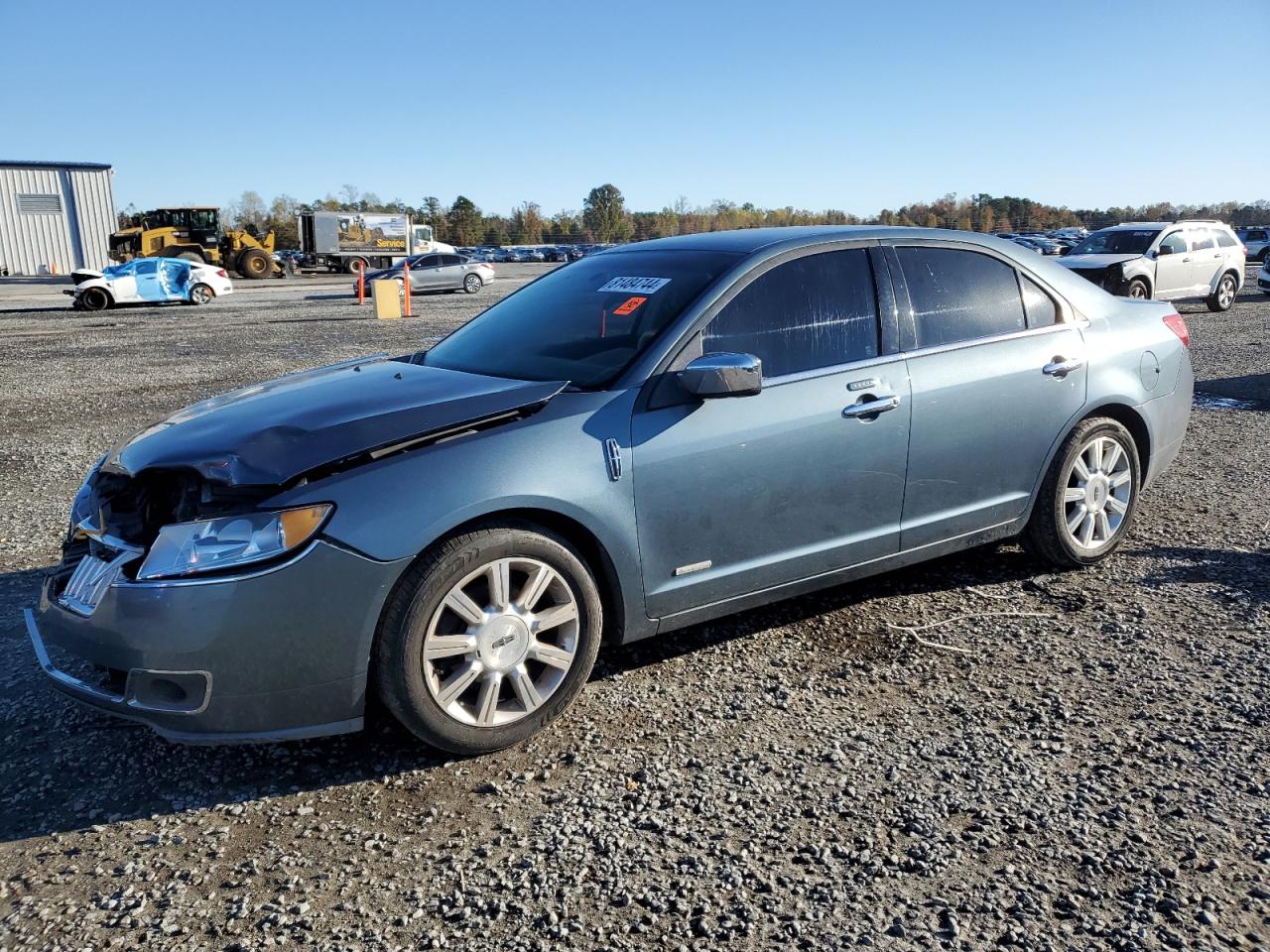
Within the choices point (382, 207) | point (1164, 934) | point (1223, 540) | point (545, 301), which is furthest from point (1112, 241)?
point (382, 207)

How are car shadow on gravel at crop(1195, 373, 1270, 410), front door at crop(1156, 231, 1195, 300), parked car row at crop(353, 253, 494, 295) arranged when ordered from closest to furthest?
1. car shadow on gravel at crop(1195, 373, 1270, 410)
2. front door at crop(1156, 231, 1195, 300)
3. parked car row at crop(353, 253, 494, 295)

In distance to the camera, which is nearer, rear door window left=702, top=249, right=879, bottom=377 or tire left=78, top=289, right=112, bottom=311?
rear door window left=702, top=249, right=879, bottom=377

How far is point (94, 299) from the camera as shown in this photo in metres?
25.8

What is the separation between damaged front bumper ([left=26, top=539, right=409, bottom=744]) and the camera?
2.81m

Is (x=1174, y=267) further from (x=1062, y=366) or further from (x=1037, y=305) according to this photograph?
(x=1062, y=366)

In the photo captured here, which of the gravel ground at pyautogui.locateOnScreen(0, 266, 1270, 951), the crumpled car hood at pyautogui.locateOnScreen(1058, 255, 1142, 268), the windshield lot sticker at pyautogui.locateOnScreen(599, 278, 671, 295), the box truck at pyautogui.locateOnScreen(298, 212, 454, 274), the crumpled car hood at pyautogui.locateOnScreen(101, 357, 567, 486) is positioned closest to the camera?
the gravel ground at pyautogui.locateOnScreen(0, 266, 1270, 951)

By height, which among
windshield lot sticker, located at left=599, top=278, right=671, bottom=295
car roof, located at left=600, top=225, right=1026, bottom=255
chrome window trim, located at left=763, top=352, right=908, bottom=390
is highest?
car roof, located at left=600, top=225, right=1026, bottom=255

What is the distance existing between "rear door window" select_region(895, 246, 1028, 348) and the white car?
1032 inches

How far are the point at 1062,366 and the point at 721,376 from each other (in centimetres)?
198

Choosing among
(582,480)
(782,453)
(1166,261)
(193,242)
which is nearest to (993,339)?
(782,453)

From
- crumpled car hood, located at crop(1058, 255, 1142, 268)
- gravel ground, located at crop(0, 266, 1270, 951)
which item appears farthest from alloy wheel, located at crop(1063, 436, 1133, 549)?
crumpled car hood, located at crop(1058, 255, 1142, 268)

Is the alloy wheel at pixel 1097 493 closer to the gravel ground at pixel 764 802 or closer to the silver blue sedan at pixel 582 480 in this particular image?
the silver blue sedan at pixel 582 480

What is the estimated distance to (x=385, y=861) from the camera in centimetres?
269

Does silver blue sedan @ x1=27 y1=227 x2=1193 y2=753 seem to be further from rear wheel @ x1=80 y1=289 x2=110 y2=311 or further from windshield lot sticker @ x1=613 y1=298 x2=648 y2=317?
rear wheel @ x1=80 y1=289 x2=110 y2=311
